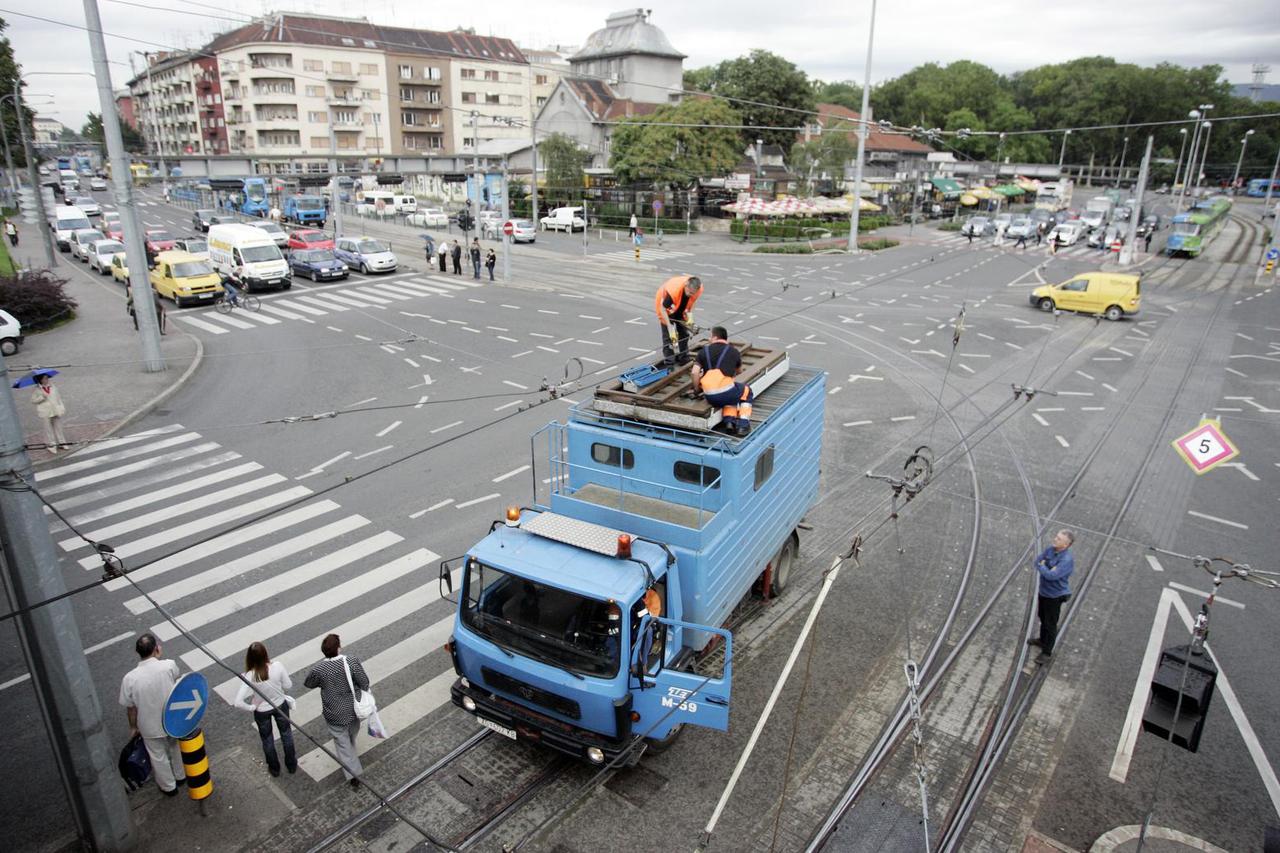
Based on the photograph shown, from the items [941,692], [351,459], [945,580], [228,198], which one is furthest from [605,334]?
[228,198]

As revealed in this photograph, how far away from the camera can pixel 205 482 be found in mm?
14680

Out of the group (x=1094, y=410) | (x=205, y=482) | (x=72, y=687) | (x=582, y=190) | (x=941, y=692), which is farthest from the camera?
(x=582, y=190)

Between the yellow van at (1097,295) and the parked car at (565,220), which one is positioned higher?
the parked car at (565,220)

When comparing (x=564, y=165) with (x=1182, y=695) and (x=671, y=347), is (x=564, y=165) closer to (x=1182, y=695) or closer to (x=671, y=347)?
(x=671, y=347)

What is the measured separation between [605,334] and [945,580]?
16.5 meters

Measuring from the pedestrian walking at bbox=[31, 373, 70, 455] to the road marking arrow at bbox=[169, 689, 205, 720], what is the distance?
422 inches

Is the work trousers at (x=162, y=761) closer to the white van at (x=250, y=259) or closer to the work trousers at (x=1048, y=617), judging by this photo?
the work trousers at (x=1048, y=617)

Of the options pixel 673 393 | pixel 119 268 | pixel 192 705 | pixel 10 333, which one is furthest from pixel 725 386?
pixel 119 268

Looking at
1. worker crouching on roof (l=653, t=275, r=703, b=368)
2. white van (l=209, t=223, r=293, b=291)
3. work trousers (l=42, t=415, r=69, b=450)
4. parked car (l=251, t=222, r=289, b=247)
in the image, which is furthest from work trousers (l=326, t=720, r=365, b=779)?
parked car (l=251, t=222, r=289, b=247)

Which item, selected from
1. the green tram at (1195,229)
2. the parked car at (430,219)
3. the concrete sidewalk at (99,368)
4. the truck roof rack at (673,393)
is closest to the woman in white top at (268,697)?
the truck roof rack at (673,393)

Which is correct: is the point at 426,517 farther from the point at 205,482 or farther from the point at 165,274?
the point at 165,274

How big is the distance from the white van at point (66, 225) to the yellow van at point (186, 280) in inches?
772

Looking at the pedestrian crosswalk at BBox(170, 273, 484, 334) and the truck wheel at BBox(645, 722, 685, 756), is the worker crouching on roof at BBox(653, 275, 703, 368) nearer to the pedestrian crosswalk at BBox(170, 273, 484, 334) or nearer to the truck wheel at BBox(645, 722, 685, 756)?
the truck wheel at BBox(645, 722, 685, 756)

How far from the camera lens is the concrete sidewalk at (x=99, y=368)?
17.8m
